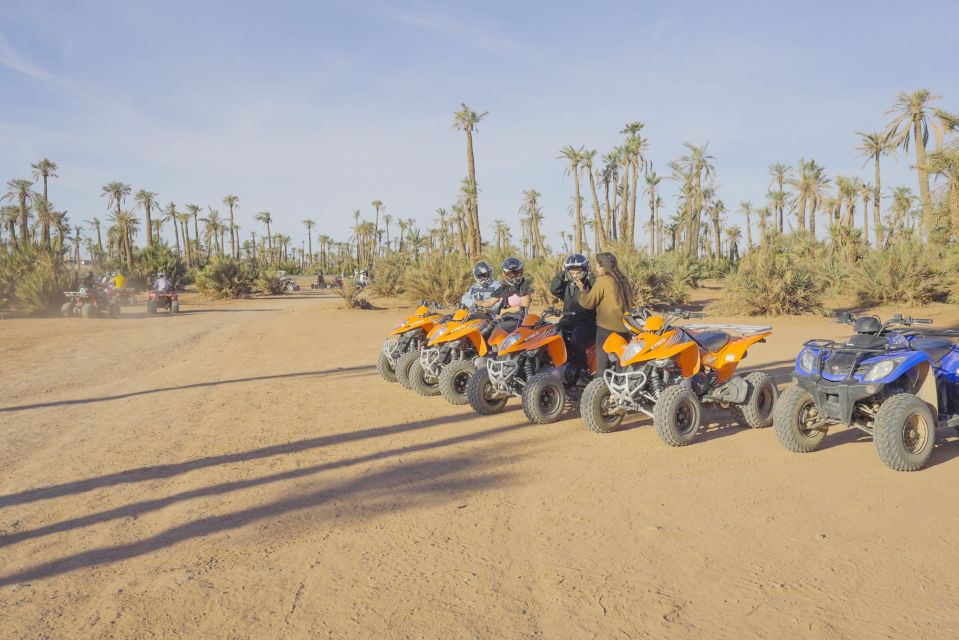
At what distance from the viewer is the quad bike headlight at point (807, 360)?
211 inches

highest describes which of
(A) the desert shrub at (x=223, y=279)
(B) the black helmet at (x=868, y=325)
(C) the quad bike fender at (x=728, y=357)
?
(A) the desert shrub at (x=223, y=279)

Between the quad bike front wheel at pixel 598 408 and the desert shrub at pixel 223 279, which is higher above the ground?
the desert shrub at pixel 223 279

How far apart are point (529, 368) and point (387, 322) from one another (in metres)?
12.4

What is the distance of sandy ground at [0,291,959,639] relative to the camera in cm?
299

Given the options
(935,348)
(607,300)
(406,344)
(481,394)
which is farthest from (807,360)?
(406,344)

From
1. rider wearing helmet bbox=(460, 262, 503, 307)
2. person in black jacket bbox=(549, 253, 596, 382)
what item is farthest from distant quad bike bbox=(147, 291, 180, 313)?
person in black jacket bbox=(549, 253, 596, 382)

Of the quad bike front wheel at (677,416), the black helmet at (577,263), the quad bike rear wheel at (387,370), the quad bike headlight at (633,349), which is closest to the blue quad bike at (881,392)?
the quad bike front wheel at (677,416)

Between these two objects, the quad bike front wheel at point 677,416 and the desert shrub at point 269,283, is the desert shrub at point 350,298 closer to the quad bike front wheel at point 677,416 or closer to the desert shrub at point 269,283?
the desert shrub at point 269,283

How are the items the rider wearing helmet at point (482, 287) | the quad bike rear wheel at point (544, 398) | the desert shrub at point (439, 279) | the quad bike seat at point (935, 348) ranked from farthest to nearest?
the desert shrub at point (439, 279), the rider wearing helmet at point (482, 287), the quad bike rear wheel at point (544, 398), the quad bike seat at point (935, 348)

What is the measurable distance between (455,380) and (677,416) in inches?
97.2

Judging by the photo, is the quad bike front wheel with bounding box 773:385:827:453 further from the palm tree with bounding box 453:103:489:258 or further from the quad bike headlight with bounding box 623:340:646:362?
the palm tree with bounding box 453:103:489:258

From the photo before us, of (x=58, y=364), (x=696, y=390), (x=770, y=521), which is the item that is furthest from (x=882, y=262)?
(x=58, y=364)

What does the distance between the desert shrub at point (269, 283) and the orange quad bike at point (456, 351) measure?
102 ft

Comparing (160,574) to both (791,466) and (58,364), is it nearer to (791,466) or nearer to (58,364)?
(791,466)
